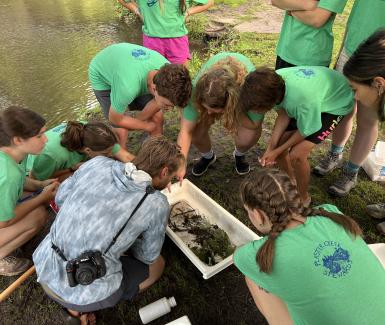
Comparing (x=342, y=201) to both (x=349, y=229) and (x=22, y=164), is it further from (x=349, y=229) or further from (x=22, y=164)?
(x=22, y=164)

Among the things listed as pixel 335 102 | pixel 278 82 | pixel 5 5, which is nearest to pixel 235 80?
pixel 278 82

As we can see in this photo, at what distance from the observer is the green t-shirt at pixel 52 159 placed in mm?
2615

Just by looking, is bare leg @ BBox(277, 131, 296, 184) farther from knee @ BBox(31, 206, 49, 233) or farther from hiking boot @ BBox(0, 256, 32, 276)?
hiking boot @ BBox(0, 256, 32, 276)

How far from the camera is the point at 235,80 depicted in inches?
94.8

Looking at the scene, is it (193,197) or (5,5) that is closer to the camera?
(193,197)

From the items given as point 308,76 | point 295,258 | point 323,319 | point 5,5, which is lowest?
point 5,5

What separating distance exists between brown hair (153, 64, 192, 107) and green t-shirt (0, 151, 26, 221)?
1.10 meters

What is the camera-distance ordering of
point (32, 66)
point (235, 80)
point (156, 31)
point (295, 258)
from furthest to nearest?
1. point (32, 66)
2. point (156, 31)
3. point (235, 80)
4. point (295, 258)

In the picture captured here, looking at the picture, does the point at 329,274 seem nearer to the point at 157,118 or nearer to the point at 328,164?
the point at 328,164

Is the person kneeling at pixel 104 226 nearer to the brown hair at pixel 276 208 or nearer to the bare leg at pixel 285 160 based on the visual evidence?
the brown hair at pixel 276 208

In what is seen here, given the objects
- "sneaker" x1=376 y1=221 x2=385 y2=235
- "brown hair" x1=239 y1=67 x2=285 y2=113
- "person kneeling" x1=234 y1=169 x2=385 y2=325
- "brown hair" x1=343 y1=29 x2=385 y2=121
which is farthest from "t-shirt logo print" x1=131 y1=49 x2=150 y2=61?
"sneaker" x1=376 y1=221 x2=385 y2=235

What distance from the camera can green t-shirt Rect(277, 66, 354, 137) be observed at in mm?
2316

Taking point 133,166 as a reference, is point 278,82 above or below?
above

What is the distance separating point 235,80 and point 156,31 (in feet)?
5.10
